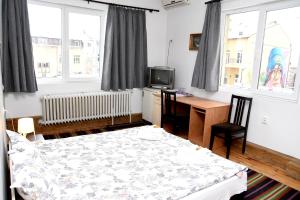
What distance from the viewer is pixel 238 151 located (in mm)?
3568

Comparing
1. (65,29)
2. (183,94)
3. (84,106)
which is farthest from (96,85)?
(183,94)

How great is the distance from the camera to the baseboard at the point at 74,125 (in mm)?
3759

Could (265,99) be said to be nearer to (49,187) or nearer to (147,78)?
(147,78)

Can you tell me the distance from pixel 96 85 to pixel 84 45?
80 cm

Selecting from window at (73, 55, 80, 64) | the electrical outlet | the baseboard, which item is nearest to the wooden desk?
the electrical outlet

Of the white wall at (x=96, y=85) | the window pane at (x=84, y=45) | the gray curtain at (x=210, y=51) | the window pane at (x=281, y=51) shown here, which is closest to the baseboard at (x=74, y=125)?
the white wall at (x=96, y=85)

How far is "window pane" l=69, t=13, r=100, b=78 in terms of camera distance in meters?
4.20

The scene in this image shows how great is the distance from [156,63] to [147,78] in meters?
0.48

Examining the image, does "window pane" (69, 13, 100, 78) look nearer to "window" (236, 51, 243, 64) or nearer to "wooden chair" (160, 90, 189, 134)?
"wooden chair" (160, 90, 189, 134)

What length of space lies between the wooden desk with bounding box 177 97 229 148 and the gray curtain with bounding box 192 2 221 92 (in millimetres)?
348

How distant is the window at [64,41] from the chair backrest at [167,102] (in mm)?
1458

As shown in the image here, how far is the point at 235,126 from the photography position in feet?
11.0

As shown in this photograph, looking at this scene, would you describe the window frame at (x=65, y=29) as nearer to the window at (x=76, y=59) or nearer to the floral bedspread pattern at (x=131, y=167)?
the window at (x=76, y=59)

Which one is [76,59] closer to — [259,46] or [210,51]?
[210,51]
